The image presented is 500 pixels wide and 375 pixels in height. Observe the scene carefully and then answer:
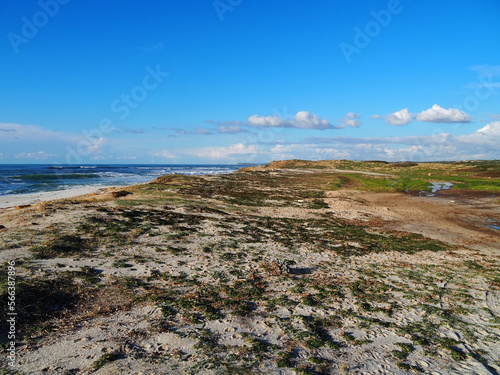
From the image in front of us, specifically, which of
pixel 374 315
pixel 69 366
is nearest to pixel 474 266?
pixel 374 315

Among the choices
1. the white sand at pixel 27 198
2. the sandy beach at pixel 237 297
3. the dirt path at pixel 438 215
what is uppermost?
the white sand at pixel 27 198

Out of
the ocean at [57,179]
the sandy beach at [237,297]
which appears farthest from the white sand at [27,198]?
the sandy beach at [237,297]

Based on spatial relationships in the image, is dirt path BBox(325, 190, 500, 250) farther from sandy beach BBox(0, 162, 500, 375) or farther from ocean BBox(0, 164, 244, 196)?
ocean BBox(0, 164, 244, 196)

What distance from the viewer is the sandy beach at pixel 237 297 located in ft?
21.4

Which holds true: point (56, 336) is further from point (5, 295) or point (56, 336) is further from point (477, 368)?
point (477, 368)

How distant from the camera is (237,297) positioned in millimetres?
9391

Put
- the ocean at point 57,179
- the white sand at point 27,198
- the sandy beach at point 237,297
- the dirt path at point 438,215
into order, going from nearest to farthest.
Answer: the sandy beach at point 237,297, the dirt path at point 438,215, the white sand at point 27,198, the ocean at point 57,179

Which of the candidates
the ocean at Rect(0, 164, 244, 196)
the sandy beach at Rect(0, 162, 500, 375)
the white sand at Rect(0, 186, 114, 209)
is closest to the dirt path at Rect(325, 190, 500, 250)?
the sandy beach at Rect(0, 162, 500, 375)

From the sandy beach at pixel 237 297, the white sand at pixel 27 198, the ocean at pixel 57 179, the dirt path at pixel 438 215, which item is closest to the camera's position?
the sandy beach at pixel 237 297

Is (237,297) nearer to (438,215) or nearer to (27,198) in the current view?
(438,215)

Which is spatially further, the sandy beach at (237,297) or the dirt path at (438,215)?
the dirt path at (438,215)

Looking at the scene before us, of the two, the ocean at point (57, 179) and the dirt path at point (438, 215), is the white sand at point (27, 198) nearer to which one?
the ocean at point (57, 179)

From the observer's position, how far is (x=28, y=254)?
1056 cm

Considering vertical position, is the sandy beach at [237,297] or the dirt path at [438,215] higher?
the sandy beach at [237,297]
